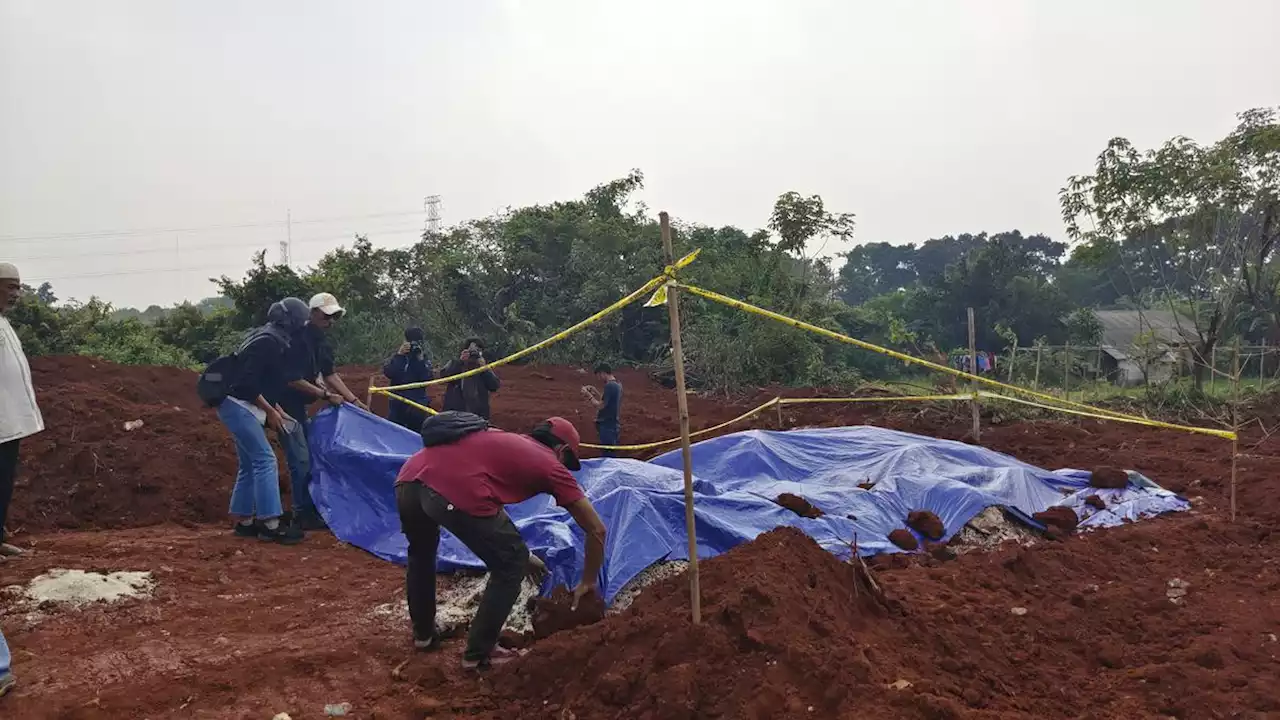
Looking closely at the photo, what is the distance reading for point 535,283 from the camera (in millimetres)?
19422

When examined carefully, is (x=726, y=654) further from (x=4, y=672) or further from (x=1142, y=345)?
(x=1142, y=345)

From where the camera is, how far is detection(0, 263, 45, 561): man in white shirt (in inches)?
144

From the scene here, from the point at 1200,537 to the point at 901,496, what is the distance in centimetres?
174

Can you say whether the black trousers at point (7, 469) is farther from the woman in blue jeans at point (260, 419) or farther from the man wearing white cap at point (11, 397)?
the woman in blue jeans at point (260, 419)

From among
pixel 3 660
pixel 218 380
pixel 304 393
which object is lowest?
pixel 3 660

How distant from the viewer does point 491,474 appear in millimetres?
3221

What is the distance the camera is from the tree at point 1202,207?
1245cm

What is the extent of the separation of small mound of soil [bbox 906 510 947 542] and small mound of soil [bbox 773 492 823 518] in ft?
2.02

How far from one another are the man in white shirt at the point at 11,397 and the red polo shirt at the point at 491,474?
1.87 metres

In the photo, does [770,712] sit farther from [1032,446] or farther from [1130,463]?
[1032,446]

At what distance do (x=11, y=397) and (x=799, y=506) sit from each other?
3.90m

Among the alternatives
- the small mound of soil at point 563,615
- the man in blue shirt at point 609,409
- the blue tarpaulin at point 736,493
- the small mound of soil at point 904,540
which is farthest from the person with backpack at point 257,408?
the small mound of soil at point 904,540

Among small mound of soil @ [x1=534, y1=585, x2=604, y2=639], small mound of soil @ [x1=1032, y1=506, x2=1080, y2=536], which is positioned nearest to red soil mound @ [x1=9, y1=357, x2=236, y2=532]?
small mound of soil @ [x1=534, y1=585, x2=604, y2=639]

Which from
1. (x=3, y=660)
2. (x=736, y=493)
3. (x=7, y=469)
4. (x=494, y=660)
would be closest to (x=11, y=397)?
(x=7, y=469)
